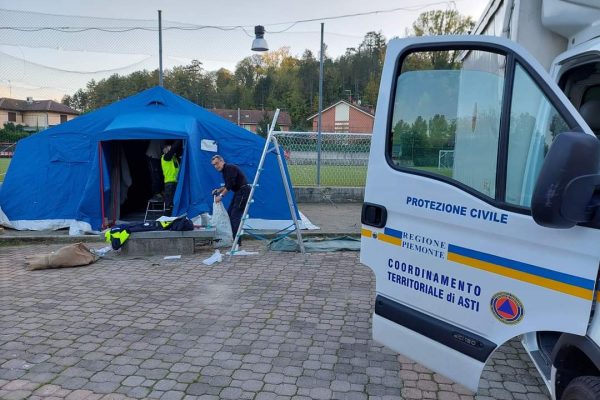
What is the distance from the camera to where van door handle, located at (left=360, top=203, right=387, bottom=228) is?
2842mm

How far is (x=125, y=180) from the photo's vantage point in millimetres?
9703

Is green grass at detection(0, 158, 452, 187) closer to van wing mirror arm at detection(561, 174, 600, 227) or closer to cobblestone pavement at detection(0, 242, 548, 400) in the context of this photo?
cobblestone pavement at detection(0, 242, 548, 400)

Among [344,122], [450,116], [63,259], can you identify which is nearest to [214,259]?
[63,259]

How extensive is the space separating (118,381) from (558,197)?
3134mm

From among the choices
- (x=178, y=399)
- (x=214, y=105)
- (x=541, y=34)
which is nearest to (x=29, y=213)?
(x=178, y=399)

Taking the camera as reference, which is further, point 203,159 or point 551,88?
point 203,159

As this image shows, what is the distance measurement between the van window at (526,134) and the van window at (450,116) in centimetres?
8

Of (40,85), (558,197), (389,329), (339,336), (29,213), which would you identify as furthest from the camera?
(40,85)

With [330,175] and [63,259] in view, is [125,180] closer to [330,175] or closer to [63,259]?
[63,259]

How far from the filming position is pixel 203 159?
866 centimetres

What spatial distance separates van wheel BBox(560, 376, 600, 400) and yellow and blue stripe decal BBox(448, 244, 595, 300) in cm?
37

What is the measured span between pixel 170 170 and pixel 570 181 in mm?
7755

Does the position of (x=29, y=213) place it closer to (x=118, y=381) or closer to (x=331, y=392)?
(x=118, y=381)

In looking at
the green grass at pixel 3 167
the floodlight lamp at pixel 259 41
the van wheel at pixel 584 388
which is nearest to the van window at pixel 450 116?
the van wheel at pixel 584 388
